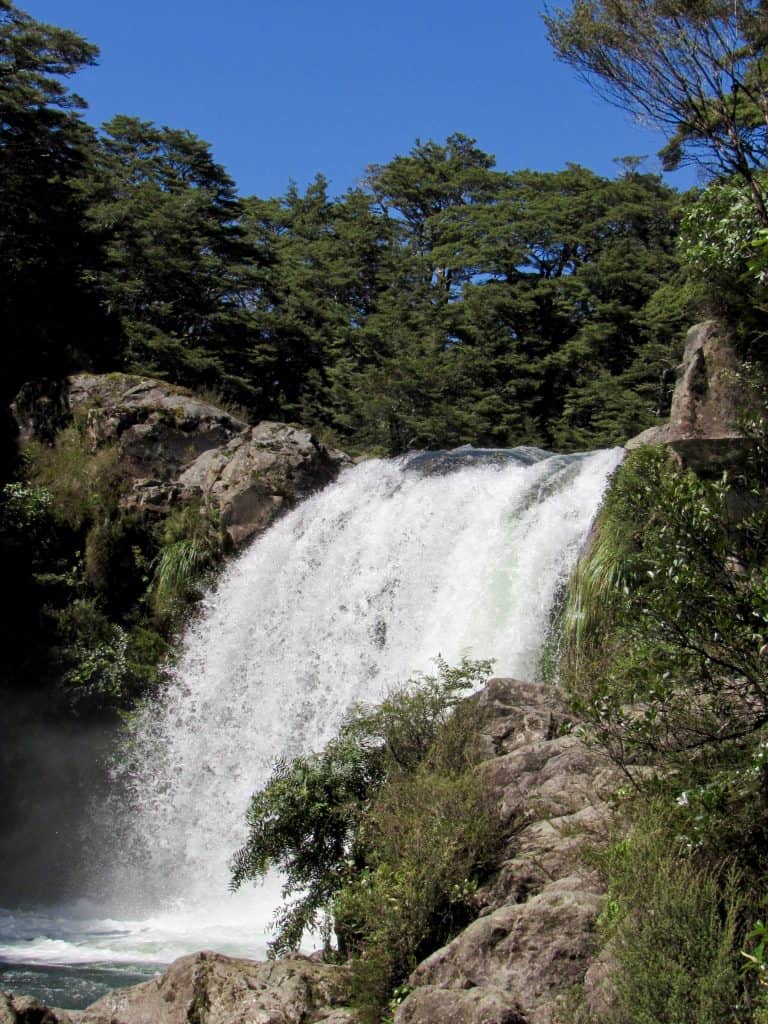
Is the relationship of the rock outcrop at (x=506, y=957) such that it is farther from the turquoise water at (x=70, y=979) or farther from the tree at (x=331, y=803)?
the turquoise water at (x=70, y=979)

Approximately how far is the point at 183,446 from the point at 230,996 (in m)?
11.7

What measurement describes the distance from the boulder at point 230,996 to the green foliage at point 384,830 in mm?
341

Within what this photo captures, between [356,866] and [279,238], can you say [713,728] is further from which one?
[279,238]

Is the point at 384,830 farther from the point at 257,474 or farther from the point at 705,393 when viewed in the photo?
the point at 257,474

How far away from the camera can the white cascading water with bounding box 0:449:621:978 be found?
11312 millimetres

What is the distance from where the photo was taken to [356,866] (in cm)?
748

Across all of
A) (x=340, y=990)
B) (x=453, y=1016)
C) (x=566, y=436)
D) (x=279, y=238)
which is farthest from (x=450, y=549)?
(x=279, y=238)

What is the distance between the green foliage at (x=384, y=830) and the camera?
20.4 ft

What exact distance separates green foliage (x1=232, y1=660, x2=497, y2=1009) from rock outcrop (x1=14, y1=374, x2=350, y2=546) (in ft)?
24.1

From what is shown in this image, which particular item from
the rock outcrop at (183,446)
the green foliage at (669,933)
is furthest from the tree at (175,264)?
the green foliage at (669,933)

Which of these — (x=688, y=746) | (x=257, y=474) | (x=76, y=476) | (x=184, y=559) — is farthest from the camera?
(x=76, y=476)

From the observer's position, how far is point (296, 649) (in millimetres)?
13383

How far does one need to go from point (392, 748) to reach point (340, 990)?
7.22 feet

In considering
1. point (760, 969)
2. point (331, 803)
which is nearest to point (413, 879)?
point (331, 803)
